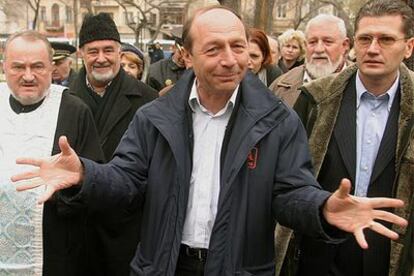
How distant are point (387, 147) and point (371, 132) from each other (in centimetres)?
13

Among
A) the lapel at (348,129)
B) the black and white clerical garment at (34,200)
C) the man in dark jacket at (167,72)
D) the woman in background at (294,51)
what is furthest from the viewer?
the woman in background at (294,51)

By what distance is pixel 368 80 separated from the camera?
3283 millimetres

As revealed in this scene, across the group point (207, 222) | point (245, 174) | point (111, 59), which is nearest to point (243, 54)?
point (245, 174)

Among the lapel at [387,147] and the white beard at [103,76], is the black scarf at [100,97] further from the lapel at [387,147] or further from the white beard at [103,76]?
the lapel at [387,147]

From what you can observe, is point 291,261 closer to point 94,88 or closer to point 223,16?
point 223,16

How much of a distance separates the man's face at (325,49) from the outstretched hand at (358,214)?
2689 millimetres

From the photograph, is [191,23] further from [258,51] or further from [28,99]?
[258,51]

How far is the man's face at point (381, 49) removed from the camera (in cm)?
317

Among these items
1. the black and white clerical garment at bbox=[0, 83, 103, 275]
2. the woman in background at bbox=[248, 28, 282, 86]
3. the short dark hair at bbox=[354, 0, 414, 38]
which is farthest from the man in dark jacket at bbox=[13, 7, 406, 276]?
the woman in background at bbox=[248, 28, 282, 86]

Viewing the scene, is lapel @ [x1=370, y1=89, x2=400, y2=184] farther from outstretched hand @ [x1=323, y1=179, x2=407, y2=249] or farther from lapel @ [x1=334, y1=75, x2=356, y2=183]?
outstretched hand @ [x1=323, y1=179, x2=407, y2=249]

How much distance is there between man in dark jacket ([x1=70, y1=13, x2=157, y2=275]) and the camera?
177 inches

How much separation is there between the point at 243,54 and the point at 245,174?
55 cm

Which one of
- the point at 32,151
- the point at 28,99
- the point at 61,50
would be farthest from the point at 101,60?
the point at 61,50

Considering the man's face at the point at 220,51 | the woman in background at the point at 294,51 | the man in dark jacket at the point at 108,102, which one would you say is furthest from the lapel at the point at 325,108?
the woman in background at the point at 294,51
